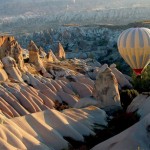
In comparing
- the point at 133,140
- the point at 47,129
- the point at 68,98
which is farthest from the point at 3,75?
the point at 133,140

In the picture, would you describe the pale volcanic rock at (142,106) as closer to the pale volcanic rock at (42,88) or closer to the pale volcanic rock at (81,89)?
the pale volcanic rock at (42,88)

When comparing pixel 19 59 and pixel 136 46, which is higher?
pixel 136 46

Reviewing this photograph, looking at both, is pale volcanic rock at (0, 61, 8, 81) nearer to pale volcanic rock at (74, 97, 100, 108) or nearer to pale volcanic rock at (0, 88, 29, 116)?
pale volcanic rock at (0, 88, 29, 116)

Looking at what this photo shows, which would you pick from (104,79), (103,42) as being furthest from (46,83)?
(103,42)

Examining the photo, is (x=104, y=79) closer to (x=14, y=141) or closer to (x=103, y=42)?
(x=14, y=141)

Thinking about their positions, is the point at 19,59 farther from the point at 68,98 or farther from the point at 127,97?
the point at 127,97

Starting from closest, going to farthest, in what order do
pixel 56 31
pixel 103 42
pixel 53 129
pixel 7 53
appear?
pixel 53 129, pixel 7 53, pixel 103 42, pixel 56 31

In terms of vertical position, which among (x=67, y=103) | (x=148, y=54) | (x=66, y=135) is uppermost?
(x=148, y=54)
